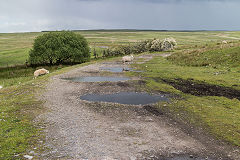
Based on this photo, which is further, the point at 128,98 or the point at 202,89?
the point at 202,89

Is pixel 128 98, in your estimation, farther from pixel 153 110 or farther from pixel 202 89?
pixel 202 89

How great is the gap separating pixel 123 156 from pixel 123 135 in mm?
2353

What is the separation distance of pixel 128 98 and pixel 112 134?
26.4 feet

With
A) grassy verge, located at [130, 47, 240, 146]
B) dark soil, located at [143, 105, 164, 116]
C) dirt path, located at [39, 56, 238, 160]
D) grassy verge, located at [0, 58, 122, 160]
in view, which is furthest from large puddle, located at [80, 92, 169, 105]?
grassy verge, located at [0, 58, 122, 160]

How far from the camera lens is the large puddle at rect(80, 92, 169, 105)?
18.6 metres

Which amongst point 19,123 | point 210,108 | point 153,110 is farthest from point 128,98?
point 19,123

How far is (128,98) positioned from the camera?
64.5ft

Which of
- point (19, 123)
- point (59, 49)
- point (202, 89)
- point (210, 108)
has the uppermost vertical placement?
point (59, 49)

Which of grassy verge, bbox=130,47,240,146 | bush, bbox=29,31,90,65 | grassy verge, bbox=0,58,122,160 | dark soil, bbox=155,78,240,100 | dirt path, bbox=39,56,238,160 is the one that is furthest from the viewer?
bush, bbox=29,31,90,65

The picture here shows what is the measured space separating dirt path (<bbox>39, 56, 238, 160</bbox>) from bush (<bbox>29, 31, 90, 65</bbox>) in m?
41.3

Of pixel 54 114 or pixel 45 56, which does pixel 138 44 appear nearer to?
pixel 45 56

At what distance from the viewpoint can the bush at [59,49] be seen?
2217 inches

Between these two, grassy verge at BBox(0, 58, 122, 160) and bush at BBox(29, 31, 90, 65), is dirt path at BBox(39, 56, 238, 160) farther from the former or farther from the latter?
bush at BBox(29, 31, 90, 65)

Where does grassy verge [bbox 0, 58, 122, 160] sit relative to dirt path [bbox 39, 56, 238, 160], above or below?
above
